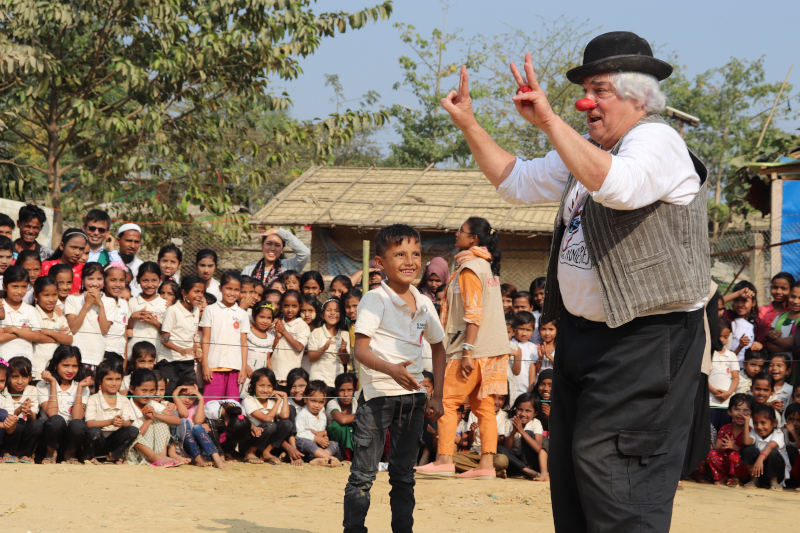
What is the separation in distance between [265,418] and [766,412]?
4.18m

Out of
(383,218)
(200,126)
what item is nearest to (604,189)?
(200,126)

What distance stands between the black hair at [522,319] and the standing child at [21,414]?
4.12 metres

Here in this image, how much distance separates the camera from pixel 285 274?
26.2ft

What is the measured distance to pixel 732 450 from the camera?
6.70m

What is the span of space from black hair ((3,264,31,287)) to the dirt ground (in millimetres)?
1435

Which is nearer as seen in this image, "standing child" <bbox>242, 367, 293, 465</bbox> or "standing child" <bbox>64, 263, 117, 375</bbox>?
"standing child" <bbox>64, 263, 117, 375</bbox>

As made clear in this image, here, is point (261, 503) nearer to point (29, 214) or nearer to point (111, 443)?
point (111, 443)

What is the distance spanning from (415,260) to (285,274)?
13.2 feet

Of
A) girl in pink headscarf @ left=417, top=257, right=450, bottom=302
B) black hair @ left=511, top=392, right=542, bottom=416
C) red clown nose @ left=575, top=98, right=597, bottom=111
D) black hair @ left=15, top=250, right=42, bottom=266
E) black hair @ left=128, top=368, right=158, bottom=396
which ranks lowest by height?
black hair @ left=511, top=392, right=542, bottom=416

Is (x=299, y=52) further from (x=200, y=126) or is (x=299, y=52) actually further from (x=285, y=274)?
(x=285, y=274)

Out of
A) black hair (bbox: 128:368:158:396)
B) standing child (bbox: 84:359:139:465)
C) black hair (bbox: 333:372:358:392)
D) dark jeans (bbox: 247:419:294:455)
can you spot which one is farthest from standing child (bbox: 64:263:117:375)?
black hair (bbox: 333:372:358:392)

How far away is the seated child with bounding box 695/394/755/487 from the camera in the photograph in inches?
262

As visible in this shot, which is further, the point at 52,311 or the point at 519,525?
the point at 52,311

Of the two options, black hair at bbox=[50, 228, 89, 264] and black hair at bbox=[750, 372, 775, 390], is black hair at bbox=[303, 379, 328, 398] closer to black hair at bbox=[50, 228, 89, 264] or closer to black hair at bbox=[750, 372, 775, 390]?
black hair at bbox=[50, 228, 89, 264]
